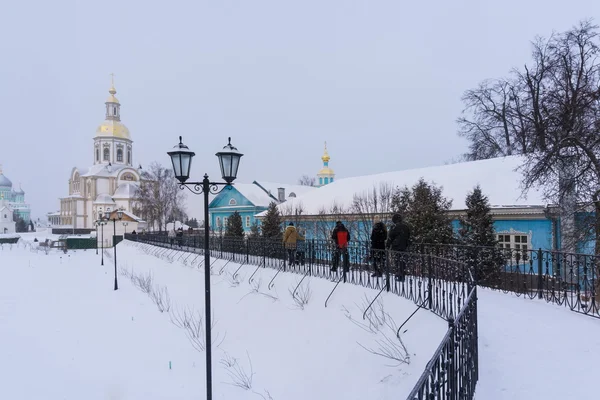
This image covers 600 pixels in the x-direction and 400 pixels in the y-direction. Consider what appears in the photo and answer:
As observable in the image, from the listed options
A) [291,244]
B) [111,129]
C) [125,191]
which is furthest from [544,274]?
[111,129]

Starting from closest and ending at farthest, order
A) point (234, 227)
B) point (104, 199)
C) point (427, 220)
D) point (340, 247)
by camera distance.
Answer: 1. point (340, 247)
2. point (427, 220)
3. point (234, 227)
4. point (104, 199)

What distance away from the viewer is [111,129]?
6994 cm

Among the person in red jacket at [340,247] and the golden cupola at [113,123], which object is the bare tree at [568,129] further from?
the golden cupola at [113,123]

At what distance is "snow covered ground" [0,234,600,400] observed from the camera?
484 cm

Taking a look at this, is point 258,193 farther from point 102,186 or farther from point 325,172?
point 102,186

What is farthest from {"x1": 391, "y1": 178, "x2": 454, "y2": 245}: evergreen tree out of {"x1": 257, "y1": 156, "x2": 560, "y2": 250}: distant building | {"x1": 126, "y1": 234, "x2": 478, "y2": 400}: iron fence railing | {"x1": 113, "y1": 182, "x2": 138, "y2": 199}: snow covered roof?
{"x1": 113, "y1": 182, "x2": 138, "y2": 199}: snow covered roof

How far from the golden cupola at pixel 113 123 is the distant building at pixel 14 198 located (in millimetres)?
36138

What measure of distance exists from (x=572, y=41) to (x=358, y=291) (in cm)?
946

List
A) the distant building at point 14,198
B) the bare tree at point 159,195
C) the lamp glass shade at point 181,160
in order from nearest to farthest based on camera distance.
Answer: the lamp glass shade at point 181,160 < the bare tree at point 159,195 < the distant building at point 14,198

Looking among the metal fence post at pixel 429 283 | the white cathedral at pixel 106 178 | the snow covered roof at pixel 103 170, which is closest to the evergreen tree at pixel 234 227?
the metal fence post at pixel 429 283

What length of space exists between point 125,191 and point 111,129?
12.9 meters

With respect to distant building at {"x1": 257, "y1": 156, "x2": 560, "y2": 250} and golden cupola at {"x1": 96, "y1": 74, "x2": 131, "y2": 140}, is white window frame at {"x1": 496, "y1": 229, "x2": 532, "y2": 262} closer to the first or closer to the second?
distant building at {"x1": 257, "y1": 156, "x2": 560, "y2": 250}

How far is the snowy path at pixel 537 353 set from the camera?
4.02 meters

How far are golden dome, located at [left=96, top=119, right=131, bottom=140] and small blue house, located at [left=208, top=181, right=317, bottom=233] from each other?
40.4 m
